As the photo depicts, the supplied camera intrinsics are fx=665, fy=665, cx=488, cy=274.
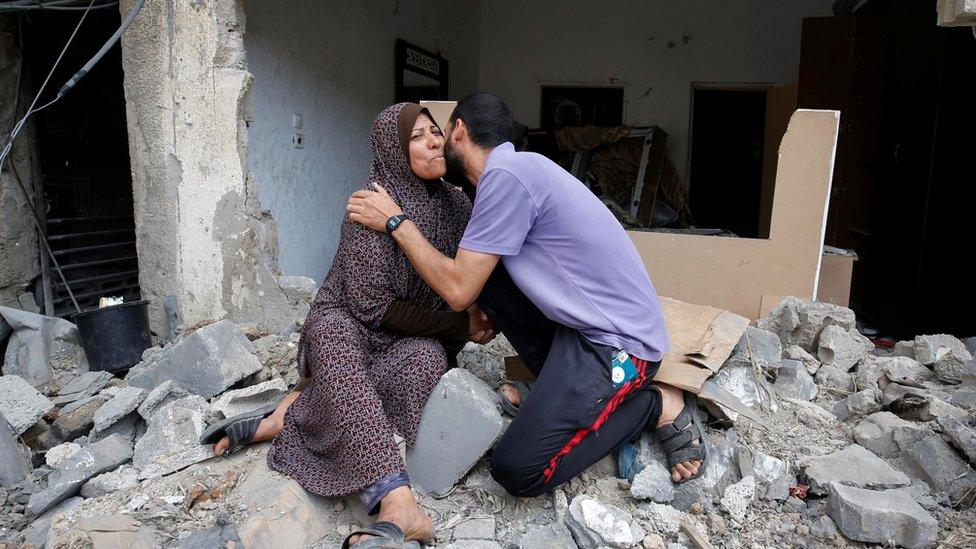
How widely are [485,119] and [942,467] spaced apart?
6.64ft

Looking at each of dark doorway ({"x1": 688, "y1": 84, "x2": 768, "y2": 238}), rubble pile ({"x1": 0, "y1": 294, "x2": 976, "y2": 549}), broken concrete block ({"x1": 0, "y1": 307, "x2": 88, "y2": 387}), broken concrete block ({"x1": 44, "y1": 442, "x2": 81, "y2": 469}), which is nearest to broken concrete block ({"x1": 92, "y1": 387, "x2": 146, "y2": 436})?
rubble pile ({"x1": 0, "y1": 294, "x2": 976, "y2": 549})

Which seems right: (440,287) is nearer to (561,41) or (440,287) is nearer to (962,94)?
(962,94)

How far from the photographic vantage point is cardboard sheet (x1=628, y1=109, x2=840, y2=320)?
11.8 feet

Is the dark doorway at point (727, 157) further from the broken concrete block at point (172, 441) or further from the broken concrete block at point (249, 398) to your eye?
the broken concrete block at point (172, 441)

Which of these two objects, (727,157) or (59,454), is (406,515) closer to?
(59,454)

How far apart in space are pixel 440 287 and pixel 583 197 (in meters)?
0.59

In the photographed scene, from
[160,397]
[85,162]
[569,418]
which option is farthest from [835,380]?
[85,162]

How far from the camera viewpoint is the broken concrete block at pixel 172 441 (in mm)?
2516

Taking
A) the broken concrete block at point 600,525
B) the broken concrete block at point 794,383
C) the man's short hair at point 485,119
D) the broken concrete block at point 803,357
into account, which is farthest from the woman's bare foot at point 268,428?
the broken concrete block at point 803,357


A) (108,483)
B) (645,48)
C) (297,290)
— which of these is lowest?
(108,483)

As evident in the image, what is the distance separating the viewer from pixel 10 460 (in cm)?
257

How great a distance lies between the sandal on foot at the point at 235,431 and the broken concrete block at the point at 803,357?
2463 millimetres

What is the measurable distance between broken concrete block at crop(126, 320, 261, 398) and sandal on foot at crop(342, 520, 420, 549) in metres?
1.41

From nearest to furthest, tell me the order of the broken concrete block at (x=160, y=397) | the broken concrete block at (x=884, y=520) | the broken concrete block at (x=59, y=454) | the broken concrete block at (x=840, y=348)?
the broken concrete block at (x=884, y=520)
the broken concrete block at (x=59, y=454)
the broken concrete block at (x=160, y=397)
the broken concrete block at (x=840, y=348)
